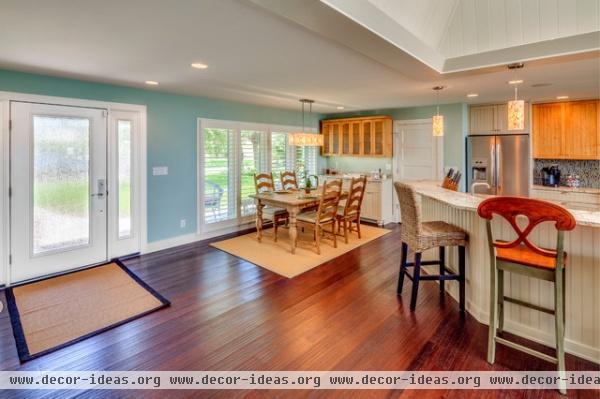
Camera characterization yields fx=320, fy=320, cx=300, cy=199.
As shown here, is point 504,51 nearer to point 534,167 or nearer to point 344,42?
point 344,42

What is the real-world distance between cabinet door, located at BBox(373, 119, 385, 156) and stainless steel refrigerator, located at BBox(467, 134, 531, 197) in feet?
5.38

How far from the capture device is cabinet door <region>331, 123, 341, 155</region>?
293 inches

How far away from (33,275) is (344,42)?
14.2 ft

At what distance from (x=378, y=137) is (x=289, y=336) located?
5133 millimetres

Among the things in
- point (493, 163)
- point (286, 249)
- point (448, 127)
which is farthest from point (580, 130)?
point (286, 249)

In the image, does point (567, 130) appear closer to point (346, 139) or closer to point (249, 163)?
point (346, 139)

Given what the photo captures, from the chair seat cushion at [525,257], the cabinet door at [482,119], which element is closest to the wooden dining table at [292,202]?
the chair seat cushion at [525,257]

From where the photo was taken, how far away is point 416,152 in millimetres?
6438

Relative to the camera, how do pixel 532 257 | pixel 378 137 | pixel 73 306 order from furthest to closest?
pixel 378 137, pixel 73 306, pixel 532 257

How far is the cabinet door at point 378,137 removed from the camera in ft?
22.0

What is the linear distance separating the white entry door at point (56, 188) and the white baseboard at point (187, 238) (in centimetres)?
65

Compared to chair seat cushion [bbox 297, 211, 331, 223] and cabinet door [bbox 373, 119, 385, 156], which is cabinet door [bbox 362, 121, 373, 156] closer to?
cabinet door [bbox 373, 119, 385, 156]

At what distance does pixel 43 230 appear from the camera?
389 cm

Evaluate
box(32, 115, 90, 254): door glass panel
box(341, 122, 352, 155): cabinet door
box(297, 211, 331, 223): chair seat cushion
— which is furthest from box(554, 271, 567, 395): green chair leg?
box(341, 122, 352, 155): cabinet door
